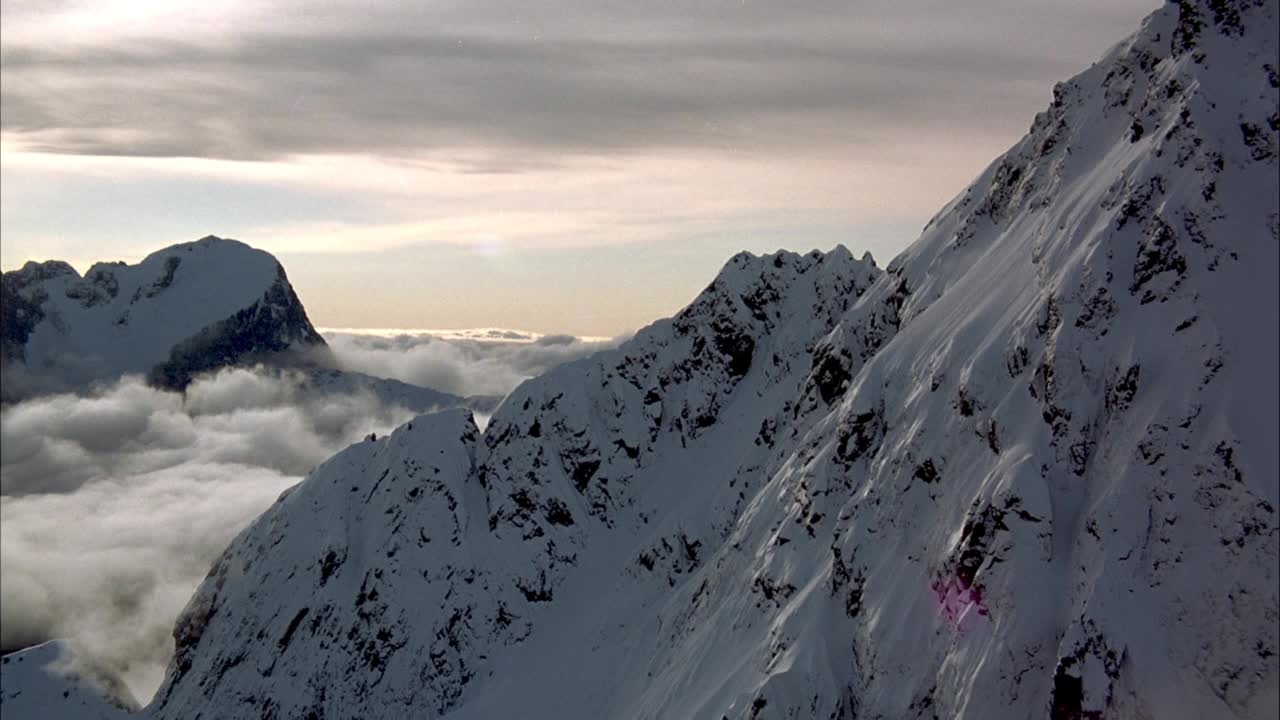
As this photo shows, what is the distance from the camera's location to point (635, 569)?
140 metres

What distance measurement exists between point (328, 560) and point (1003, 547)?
111m

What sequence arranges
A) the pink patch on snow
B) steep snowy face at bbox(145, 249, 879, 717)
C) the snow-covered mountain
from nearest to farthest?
the snow-covered mountain, the pink patch on snow, steep snowy face at bbox(145, 249, 879, 717)

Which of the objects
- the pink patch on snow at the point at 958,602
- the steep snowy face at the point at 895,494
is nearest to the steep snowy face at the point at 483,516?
the steep snowy face at the point at 895,494

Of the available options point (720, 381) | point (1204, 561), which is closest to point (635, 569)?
point (720, 381)

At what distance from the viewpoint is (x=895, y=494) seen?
273 feet

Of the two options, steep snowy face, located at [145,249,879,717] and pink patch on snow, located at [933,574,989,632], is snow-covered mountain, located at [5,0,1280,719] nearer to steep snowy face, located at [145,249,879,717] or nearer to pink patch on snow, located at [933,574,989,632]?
pink patch on snow, located at [933,574,989,632]

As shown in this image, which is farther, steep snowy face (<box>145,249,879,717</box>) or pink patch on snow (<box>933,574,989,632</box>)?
steep snowy face (<box>145,249,879,717</box>)

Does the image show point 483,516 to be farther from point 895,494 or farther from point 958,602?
point 958,602

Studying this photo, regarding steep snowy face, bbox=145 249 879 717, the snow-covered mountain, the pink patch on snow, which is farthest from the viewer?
steep snowy face, bbox=145 249 879 717

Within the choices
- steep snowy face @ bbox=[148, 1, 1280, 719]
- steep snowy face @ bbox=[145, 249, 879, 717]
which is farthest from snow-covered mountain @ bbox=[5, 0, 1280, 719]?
steep snowy face @ bbox=[145, 249, 879, 717]

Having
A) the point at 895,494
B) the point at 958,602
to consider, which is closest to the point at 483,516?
the point at 895,494

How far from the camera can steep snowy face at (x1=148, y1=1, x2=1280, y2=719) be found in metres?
59.8

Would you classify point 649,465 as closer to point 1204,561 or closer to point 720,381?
point 720,381

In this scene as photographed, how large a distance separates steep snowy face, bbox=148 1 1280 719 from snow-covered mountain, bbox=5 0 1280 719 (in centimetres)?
27
